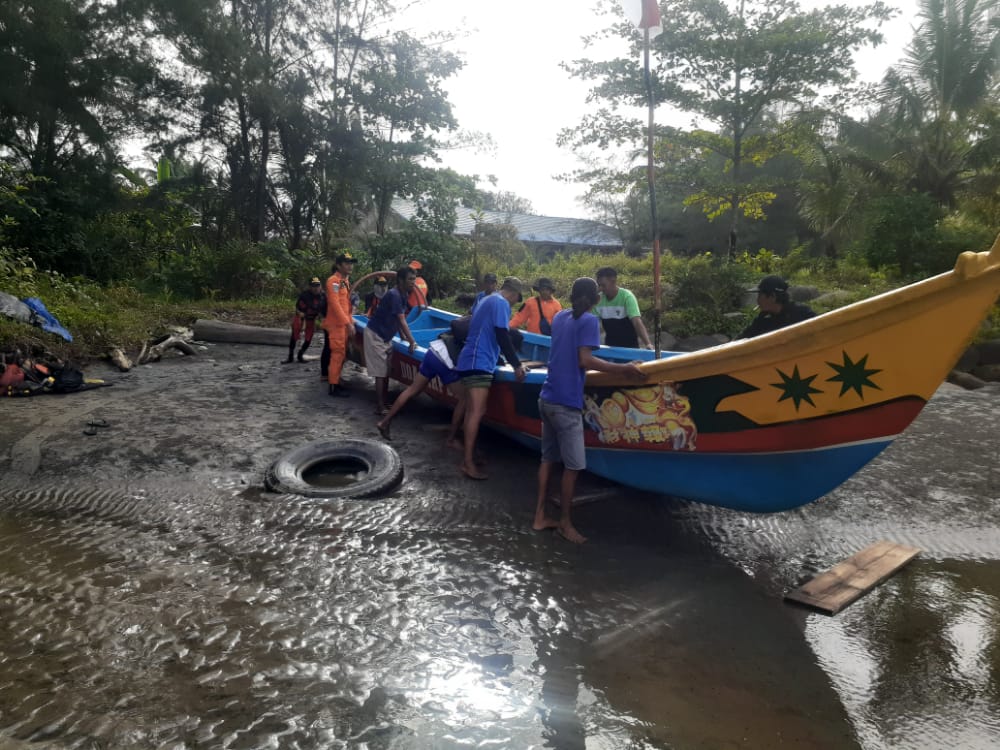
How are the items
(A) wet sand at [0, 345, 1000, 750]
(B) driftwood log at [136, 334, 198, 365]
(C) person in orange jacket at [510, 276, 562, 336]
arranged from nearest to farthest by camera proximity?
(A) wet sand at [0, 345, 1000, 750] < (C) person in orange jacket at [510, 276, 562, 336] < (B) driftwood log at [136, 334, 198, 365]

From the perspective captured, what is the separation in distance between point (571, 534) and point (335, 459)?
2268 millimetres

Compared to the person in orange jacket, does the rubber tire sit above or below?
below

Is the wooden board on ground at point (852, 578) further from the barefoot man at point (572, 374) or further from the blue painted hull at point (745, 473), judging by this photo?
the barefoot man at point (572, 374)

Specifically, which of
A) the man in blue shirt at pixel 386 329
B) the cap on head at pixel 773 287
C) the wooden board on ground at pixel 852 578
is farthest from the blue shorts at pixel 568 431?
the man in blue shirt at pixel 386 329

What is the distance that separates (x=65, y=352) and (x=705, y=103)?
47.2 ft

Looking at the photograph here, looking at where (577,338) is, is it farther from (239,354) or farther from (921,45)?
(921,45)

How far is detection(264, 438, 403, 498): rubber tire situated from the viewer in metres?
4.86

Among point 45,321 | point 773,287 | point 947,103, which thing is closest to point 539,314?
point 773,287

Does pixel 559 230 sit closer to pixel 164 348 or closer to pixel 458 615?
pixel 164 348

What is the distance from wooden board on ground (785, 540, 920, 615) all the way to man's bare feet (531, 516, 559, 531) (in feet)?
5.06

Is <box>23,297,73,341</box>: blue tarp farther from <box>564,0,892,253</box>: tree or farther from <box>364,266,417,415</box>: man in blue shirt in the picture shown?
<box>564,0,892,253</box>: tree

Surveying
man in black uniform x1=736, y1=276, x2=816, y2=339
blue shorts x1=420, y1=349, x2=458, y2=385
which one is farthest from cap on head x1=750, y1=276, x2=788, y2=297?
A: blue shorts x1=420, y1=349, x2=458, y2=385

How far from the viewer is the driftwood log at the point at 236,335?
11766 mm

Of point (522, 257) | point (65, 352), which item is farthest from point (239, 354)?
point (522, 257)
